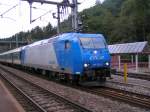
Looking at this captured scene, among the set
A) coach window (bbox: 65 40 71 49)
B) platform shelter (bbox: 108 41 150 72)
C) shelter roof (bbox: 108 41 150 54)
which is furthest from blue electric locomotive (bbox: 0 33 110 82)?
shelter roof (bbox: 108 41 150 54)

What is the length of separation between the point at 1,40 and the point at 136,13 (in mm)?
51130

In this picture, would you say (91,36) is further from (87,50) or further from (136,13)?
(136,13)

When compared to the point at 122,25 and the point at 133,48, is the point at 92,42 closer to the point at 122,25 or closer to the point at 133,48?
the point at 133,48

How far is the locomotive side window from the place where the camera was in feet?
71.3

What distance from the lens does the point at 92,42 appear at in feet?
72.6

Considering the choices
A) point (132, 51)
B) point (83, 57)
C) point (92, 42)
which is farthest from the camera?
point (132, 51)

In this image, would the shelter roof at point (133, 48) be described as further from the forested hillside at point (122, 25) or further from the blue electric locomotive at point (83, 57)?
the forested hillside at point (122, 25)

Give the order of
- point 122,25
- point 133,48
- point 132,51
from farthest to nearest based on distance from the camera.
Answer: point 122,25 < point 133,48 < point 132,51

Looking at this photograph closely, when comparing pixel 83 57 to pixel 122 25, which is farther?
pixel 122 25

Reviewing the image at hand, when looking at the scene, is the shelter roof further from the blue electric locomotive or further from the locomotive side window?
the locomotive side window

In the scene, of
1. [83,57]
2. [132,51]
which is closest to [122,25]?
[132,51]

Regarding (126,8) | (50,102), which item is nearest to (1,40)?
Result: (126,8)

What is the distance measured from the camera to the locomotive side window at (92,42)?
21.7 meters

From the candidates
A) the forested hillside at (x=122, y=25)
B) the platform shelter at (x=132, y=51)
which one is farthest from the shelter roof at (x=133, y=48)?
the forested hillside at (x=122, y=25)
